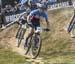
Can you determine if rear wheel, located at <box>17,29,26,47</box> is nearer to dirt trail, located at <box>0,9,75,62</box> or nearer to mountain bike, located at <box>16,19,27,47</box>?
mountain bike, located at <box>16,19,27,47</box>

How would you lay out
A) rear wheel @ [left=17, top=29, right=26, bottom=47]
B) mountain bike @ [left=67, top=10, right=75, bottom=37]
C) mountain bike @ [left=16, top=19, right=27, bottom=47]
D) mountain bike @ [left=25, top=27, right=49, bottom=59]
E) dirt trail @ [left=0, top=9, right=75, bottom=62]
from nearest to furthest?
mountain bike @ [left=25, top=27, right=49, bottom=59] < mountain bike @ [left=16, top=19, right=27, bottom=47] < rear wheel @ [left=17, top=29, right=26, bottom=47] < dirt trail @ [left=0, top=9, right=75, bottom=62] < mountain bike @ [left=67, top=10, right=75, bottom=37]

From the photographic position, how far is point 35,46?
11148 mm

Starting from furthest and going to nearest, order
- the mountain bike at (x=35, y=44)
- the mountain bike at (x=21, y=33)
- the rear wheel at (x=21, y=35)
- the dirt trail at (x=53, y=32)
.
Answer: the dirt trail at (x=53, y=32)
the rear wheel at (x=21, y=35)
the mountain bike at (x=21, y=33)
the mountain bike at (x=35, y=44)

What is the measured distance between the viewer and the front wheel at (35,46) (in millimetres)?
10906

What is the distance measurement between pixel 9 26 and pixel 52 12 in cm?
185

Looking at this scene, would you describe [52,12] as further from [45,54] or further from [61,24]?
[45,54]

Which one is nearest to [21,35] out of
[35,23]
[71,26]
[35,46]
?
[35,46]

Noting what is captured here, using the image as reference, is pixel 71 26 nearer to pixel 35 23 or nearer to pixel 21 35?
pixel 21 35

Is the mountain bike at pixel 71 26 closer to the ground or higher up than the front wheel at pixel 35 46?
closer to the ground

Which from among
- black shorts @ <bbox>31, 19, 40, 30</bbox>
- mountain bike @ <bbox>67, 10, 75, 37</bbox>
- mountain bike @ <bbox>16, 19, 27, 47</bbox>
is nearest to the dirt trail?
mountain bike @ <bbox>67, 10, 75, 37</bbox>

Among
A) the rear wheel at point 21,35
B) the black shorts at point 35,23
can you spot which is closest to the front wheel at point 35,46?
the black shorts at point 35,23

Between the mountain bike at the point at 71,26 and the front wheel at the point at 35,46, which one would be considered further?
the mountain bike at the point at 71,26

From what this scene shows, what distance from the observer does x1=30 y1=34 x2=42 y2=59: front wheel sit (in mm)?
10906

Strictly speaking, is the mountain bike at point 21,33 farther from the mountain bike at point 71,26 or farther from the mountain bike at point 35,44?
the mountain bike at point 71,26
